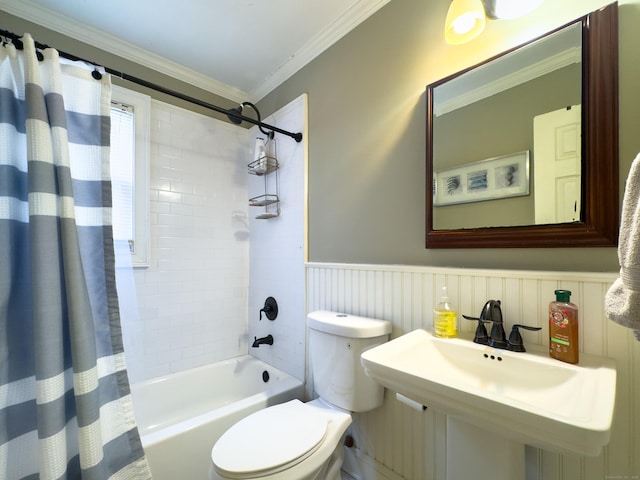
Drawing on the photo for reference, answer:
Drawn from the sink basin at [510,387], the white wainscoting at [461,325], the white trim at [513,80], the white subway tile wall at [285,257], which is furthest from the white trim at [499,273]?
the white trim at [513,80]

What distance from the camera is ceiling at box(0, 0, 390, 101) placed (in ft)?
4.75

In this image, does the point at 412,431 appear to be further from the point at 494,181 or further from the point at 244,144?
the point at 244,144

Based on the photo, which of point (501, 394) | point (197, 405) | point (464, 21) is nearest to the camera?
point (501, 394)

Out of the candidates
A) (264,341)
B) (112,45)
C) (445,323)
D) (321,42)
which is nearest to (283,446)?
(445,323)

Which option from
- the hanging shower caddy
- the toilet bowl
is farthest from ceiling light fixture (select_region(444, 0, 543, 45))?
the toilet bowl

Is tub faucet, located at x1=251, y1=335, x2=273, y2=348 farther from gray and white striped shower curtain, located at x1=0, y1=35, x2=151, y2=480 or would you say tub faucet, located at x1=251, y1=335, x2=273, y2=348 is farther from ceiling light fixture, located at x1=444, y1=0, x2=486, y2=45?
ceiling light fixture, located at x1=444, y1=0, x2=486, y2=45

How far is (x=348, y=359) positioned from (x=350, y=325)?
0.16 m

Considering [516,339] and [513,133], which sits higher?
[513,133]

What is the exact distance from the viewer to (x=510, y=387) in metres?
0.81

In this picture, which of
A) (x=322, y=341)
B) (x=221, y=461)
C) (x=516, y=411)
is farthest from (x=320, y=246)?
(x=516, y=411)

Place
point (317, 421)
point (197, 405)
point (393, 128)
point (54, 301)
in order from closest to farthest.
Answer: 1. point (54, 301)
2. point (317, 421)
3. point (393, 128)
4. point (197, 405)

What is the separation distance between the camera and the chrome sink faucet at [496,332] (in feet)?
2.83

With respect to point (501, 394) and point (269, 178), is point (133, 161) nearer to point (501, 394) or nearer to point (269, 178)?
point (269, 178)

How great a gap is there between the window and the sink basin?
1689mm
